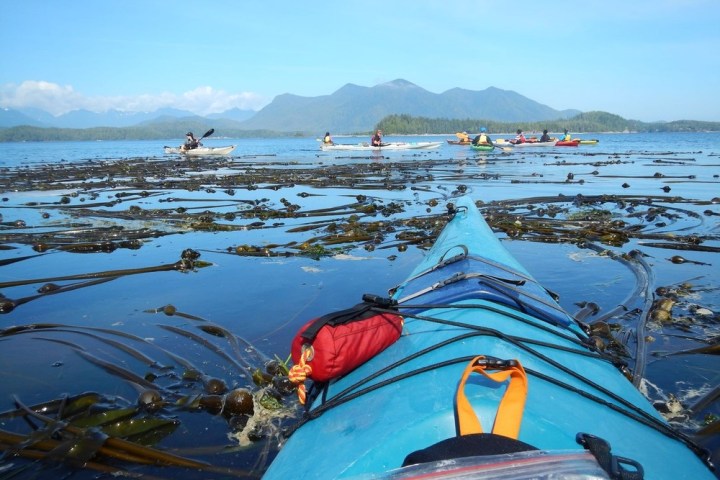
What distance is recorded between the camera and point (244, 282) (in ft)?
22.4

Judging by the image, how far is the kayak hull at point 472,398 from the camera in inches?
72.0

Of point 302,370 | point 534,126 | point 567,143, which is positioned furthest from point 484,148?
point 534,126

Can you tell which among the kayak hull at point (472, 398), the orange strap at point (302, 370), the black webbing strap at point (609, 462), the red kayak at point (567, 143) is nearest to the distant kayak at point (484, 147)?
the red kayak at point (567, 143)

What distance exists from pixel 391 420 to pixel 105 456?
2.12 meters

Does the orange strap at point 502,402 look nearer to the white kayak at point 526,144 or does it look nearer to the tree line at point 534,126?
the white kayak at point 526,144

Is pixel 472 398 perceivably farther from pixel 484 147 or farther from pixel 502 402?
pixel 484 147

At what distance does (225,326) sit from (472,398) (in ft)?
12.8

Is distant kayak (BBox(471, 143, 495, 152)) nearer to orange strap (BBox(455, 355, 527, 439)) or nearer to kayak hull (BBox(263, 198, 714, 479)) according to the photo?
kayak hull (BBox(263, 198, 714, 479))

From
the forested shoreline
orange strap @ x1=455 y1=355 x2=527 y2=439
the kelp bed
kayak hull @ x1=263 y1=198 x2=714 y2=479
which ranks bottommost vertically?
the kelp bed

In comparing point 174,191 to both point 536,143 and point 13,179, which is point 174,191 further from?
point 536,143

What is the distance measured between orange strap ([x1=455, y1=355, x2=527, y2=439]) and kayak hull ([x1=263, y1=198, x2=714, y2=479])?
7 centimetres

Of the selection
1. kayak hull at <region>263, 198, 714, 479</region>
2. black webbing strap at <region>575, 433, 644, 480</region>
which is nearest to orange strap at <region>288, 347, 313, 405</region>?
kayak hull at <region>263, 198, 714, 479</region>

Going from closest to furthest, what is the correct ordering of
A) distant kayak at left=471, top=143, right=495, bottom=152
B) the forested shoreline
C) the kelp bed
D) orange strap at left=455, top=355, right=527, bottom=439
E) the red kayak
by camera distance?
orange strap at left=455, top=355, right=527, bottom=439 < the kelp bed < distant kayak at left=471, top=143, right=495, bottom=152 < the red kayak < the forested shoreline

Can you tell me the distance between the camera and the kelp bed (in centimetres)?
314
